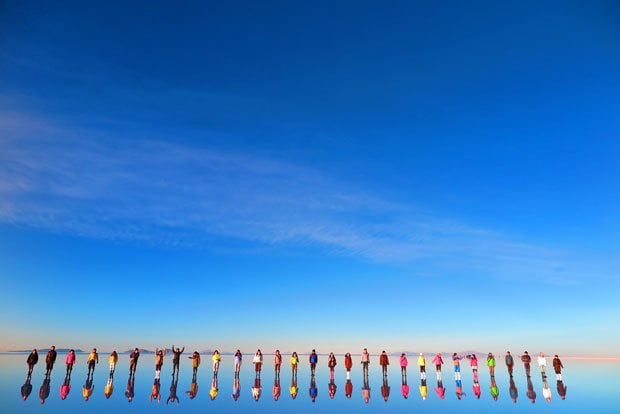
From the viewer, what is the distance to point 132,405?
5984 centimetres

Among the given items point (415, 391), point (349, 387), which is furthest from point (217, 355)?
point (415, 391)

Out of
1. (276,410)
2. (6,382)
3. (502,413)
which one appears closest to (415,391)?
(502,413)

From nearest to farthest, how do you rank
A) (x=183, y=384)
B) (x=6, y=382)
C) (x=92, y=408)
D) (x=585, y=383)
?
(x=92, y=408) < (x=6, y=382) < (x=183, y=384) < (x=585, y=383)

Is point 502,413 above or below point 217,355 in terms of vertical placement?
below

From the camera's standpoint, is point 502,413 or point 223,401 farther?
point 223,401

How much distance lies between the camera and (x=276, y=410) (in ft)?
191

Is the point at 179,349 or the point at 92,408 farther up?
the point at 179,349

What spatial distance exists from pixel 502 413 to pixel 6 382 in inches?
3314

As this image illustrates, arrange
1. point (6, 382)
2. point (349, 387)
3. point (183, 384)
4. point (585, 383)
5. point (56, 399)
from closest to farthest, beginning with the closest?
point (349, 387), point (56, 399), point (6, 382), point (183, 384), point (585, 383)

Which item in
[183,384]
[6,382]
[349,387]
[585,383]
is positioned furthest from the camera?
[585,383]

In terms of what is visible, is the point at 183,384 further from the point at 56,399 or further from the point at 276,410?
the point at 276,410

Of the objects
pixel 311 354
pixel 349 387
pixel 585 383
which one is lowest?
pixel 585 383

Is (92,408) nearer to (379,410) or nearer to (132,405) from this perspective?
(132,405)

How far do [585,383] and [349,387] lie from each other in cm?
7575
